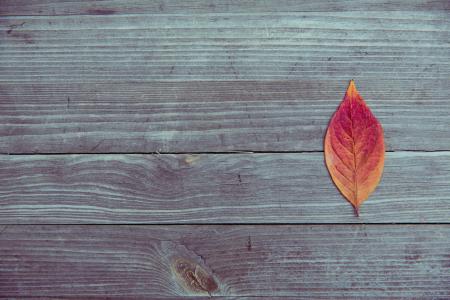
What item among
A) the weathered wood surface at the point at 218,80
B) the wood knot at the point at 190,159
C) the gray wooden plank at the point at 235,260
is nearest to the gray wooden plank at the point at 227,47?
the weathered wood surface at the point at 218,80

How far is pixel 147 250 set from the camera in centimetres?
71

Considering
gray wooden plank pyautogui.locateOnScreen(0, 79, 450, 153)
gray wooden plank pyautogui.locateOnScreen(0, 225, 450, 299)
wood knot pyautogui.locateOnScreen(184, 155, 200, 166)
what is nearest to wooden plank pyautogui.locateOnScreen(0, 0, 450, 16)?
gray wooden plank pyautogui.locateOnScreen(0, 79, 450, 153)

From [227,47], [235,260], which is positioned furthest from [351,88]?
[235,260]

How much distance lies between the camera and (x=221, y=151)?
27.9 inches

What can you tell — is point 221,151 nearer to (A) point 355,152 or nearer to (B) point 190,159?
(B) point 190,159

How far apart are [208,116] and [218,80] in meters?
0.06

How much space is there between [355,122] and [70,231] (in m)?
0.50

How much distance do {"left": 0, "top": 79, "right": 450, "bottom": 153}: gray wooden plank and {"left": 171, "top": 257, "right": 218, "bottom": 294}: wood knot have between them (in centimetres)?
19

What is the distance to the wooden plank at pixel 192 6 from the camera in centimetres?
72

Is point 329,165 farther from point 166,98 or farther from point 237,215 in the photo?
point 166,98

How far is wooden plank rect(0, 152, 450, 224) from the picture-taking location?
2.28 feet

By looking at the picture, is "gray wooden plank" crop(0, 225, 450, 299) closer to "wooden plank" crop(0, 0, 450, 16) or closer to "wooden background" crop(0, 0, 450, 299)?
"wooden background" crop(0, 0, 450, 299)

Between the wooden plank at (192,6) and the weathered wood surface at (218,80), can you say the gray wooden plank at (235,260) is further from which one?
the wooden plank at (192,6)

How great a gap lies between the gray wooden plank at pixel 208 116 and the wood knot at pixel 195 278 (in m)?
0.19
